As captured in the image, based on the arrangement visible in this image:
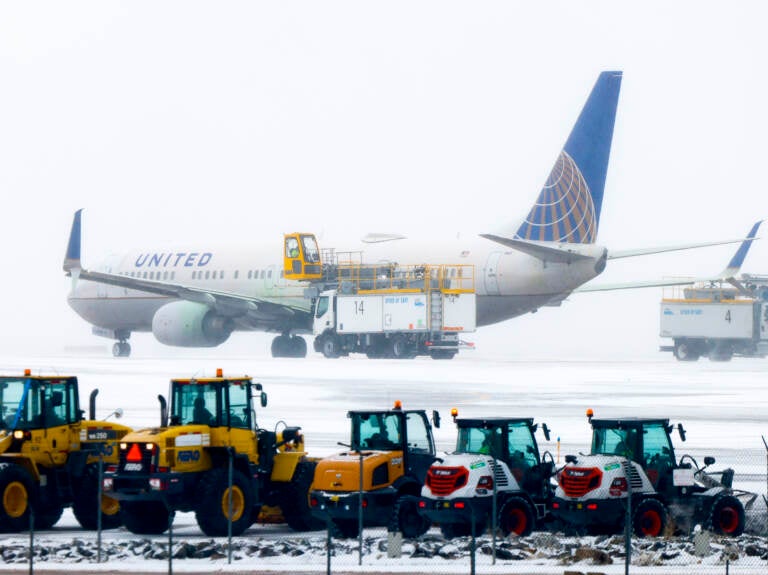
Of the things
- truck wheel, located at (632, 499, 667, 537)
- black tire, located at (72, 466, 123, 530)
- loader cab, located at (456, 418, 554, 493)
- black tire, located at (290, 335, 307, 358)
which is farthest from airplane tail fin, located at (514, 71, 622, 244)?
truck wheel, located at (632, 499, 667, 537)

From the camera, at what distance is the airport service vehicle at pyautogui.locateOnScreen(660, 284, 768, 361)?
71.5 m

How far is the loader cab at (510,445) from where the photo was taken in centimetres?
1733

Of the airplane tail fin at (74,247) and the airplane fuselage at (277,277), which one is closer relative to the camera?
the airplane fuselage at (277,277)

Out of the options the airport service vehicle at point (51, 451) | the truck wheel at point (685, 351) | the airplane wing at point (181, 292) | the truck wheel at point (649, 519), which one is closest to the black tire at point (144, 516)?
the airport service vehicle at point (51, 451)

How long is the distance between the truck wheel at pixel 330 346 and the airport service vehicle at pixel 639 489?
41.1 metres

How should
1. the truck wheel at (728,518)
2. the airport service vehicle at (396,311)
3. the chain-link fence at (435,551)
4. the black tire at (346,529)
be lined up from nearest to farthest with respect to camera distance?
the chain-link fence at (435,551), the truck wheel at (728,518), the black tire at (346,529), the airport service vehicle at (396,311)

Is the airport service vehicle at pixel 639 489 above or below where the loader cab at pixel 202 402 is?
below

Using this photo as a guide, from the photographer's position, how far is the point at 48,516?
19.0m

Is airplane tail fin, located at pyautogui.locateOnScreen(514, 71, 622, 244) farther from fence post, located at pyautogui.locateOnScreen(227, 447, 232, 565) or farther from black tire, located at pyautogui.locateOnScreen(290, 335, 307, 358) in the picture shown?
fence post, located at pyautogui.locateOnScreen(227, 447, 232, 565)

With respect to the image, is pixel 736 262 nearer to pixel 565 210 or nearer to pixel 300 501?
pixel 565 210

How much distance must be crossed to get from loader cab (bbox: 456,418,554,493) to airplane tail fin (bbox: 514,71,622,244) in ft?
126

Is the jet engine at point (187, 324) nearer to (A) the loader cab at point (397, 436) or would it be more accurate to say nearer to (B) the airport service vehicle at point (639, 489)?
(A) the loader cab at point (397, 436)

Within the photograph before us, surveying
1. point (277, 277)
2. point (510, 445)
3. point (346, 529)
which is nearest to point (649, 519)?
point (510, 445)

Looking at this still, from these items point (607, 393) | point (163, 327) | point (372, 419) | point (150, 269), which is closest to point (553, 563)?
point (372, 419)
